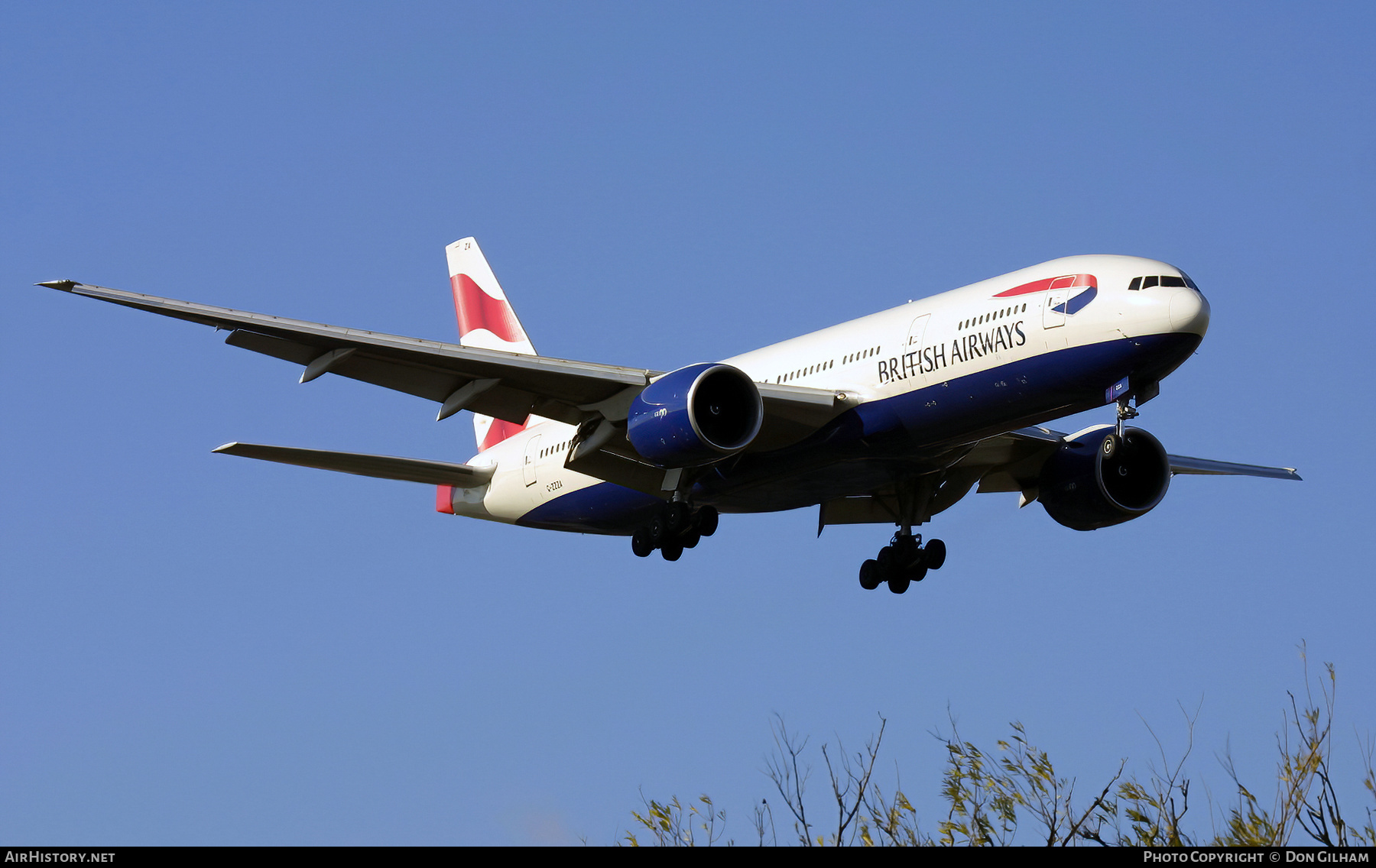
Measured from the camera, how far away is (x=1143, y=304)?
83.0 feet

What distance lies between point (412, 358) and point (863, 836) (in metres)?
12.9

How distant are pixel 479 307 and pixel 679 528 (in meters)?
13.6

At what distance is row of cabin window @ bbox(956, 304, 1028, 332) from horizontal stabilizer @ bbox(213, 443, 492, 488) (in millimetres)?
12493

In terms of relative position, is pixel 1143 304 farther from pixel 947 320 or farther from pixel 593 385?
pixel 593 385

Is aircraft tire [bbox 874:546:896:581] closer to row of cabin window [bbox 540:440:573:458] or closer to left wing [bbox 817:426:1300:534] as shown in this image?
left wing [bbox 817:426:1300:534]

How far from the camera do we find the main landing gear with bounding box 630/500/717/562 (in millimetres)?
30375

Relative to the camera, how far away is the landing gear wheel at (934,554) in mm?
32906

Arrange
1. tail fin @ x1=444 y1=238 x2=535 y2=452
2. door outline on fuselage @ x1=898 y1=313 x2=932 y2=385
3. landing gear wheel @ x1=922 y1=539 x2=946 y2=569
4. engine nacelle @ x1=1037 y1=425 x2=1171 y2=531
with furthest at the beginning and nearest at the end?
tail fin @ x1=444 y1=238 x2=535 y2=452 → landing gear wheel @ x1=922 y1=539 x2=946 y2=569 → engine nacelle @ x1=1037 y1=425 x2=1171 y2=531 → door outline on fuselage @ x1=898 y1=313 x2=932 y2=385

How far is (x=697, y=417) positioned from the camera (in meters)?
27.3

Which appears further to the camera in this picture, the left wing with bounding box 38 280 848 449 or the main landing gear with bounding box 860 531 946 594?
the main landing gear with bounding box 860 531 946 594

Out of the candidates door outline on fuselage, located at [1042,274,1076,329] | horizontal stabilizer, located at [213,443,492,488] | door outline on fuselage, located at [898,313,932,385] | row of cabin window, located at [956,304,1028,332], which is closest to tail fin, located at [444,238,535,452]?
horizontal stabilizer, located at [213,443,492,488]

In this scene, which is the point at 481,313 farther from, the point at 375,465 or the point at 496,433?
the point at 375,465

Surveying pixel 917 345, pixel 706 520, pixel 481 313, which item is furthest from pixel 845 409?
pixel 481 313
